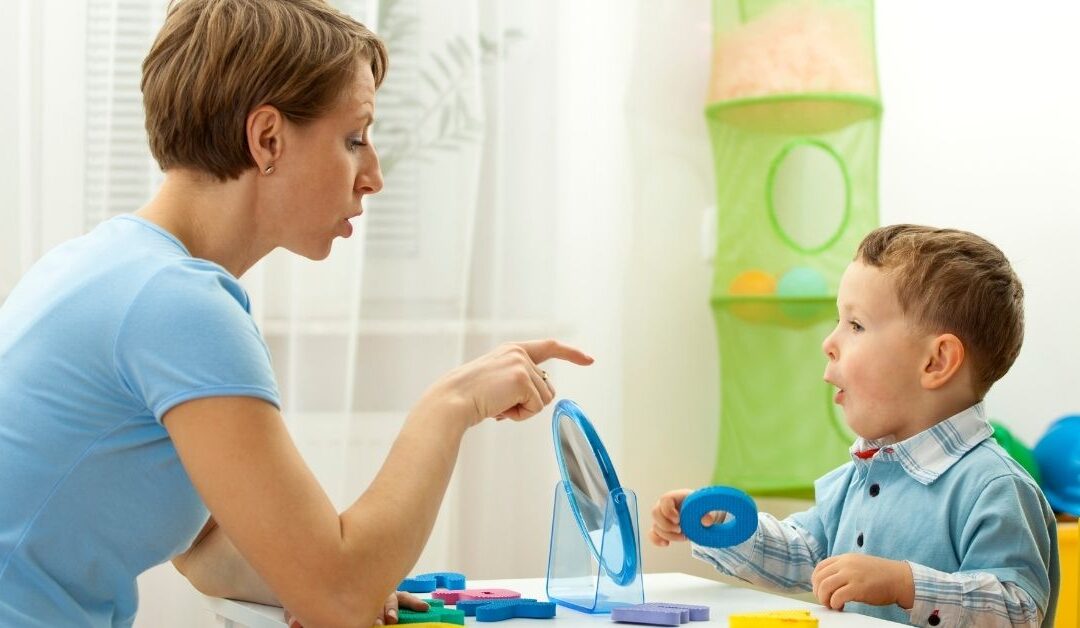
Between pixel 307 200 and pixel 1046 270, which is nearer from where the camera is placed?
pixel 307 200

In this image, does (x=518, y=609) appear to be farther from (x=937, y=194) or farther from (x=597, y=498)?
(x=937, y=194)

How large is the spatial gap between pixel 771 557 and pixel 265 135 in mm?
744

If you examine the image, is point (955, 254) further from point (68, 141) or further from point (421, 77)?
point (68, 141)

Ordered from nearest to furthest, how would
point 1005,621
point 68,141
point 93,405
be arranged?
1. point 93,405
2. point 1005,621
3. point 68,141

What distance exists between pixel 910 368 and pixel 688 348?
1.08m

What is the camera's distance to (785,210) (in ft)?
7.74

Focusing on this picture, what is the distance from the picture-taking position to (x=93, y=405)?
2.97 feet

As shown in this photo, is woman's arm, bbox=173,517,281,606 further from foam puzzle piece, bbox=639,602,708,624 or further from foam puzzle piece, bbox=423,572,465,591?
foam puzzle piece, bbox=639,602,708,624

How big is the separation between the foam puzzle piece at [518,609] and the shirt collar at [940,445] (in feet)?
1.60

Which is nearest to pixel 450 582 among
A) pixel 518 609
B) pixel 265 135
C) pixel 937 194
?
pixel 518 609

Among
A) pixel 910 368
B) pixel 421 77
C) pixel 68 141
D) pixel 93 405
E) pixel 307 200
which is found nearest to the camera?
pixel 93 405

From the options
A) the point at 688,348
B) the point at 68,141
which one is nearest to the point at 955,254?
the point at 688,348

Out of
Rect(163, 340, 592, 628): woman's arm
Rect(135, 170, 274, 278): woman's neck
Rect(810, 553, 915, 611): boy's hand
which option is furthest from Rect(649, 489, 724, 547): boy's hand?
Rect(135, 170, 274, 278): woman's neck

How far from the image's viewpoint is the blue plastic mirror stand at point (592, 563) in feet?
3.42
